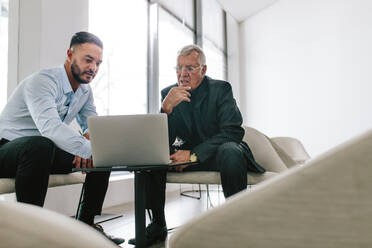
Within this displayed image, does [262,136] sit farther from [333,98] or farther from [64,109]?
[333,98]

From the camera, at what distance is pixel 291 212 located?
1.05 ft

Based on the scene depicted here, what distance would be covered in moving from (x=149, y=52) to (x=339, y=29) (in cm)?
308

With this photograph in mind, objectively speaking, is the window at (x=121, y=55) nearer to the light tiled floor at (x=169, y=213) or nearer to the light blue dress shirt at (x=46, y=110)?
the light tiled floor at (x=169, y=213)

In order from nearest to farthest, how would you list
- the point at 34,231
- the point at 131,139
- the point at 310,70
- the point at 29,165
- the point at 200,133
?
the point at 34,231
the point at 131,139
the point at 29,165
the point at 200,133
the point at 310,70

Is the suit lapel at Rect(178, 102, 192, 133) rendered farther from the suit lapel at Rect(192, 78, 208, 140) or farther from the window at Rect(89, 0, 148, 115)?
the window at Rect(89, 0, 148, 115)

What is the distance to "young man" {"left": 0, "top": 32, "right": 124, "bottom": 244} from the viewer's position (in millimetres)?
Result: 1599

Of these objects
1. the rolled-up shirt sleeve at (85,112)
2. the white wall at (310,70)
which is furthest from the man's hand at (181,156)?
the white wall at (310,70)

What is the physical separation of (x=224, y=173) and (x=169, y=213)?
4.67 feet

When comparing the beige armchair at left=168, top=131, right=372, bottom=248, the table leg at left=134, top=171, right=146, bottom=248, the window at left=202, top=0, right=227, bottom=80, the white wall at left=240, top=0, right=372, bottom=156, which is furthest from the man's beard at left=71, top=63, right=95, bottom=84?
the window at left=202, top=0, right=227, bottom=80

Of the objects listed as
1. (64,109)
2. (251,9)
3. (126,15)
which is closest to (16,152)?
(64,109)

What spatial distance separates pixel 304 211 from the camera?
317 millimetres

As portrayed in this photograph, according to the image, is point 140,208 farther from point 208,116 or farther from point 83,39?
point 83,39

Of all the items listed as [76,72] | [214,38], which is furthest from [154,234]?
A: [214,38]

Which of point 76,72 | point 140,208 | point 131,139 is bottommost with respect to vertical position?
point 140,208
